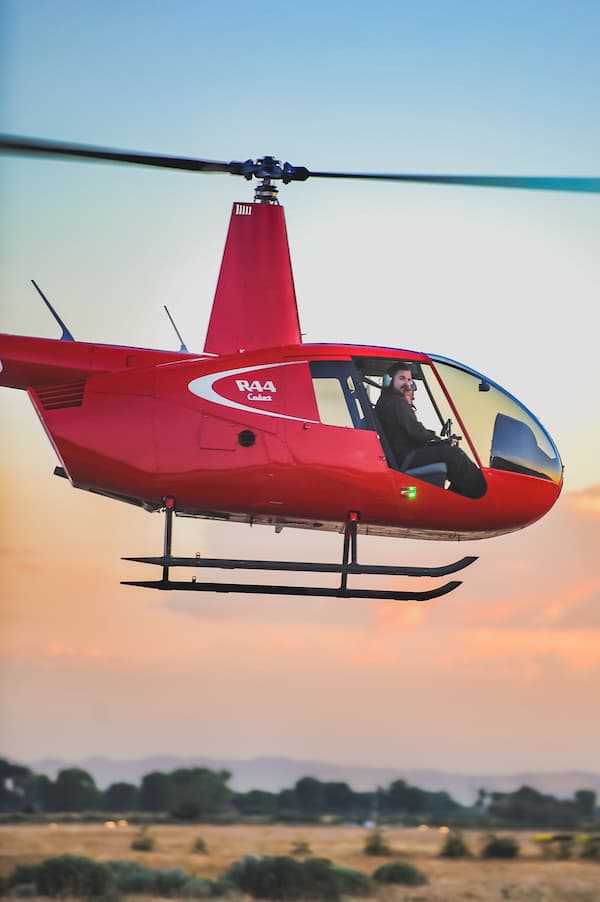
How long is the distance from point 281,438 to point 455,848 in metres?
6.92

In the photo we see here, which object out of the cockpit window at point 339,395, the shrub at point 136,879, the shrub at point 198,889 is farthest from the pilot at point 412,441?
the shrub at point 136,879

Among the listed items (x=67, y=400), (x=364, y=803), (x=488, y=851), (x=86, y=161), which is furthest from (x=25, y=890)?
(x=86, y=161)

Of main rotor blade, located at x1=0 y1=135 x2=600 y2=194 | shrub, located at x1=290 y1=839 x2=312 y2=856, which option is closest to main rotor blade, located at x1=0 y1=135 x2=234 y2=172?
main rotor blade, located at x1=0 y1=135 x2=600 y2=194

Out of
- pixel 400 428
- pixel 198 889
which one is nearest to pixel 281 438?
pixel 400 428

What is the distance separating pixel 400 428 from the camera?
1452cm

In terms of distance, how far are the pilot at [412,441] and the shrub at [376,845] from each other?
6.07 metres

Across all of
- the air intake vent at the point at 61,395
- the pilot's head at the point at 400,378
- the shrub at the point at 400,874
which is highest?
the pilot's head at the point at 400,378

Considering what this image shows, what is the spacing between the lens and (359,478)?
14.5 metres

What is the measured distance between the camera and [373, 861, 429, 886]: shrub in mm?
19172

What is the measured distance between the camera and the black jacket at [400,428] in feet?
47.7

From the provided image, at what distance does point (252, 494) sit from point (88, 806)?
8360mm

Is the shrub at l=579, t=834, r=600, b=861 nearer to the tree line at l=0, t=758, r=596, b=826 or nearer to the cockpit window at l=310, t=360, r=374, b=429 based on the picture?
the tree line at l=0, t=758, r=596, b=826

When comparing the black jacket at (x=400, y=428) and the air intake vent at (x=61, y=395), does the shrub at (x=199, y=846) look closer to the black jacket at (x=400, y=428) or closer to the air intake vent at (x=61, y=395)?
the air intake vent at (x=61, y=395)

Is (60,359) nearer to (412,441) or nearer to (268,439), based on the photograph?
(268,439)
